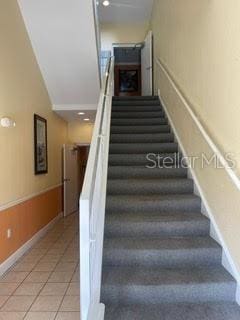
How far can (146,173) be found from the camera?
3826 mm

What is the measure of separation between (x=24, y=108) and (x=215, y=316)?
362 centimetres

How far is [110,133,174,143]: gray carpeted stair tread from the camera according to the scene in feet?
14.9

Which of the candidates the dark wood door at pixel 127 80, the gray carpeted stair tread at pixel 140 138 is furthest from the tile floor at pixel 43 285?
the dark wood door at pixel 127 80

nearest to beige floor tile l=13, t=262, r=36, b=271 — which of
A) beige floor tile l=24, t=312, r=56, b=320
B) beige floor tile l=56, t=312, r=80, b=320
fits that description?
beige floor tile l=24, t=312, r=56, b=320

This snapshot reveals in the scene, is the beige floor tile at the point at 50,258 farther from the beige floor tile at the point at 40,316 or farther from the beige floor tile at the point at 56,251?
the beige floor tile at the point at 40,316

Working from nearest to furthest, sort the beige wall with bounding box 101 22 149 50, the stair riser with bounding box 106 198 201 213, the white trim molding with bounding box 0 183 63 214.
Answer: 1. the stair riser with bounding box 106 198 201 213
2. the white trim molding with bounding box 0 183 63 214
3. the beige wall with bounding box 101 22 149 50

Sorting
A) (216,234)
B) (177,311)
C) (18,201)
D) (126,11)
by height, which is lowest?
(177,311)

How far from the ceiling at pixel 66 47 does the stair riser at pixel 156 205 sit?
2699 mm

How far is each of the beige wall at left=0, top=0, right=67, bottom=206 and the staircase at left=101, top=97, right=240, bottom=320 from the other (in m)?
1.31

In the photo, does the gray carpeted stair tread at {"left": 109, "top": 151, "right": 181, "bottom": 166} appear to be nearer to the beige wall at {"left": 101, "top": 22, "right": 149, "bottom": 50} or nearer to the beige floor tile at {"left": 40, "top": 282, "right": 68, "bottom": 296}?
the beige floor tile at {"left": 40, "top": 282, "right": 68, "bottom": 296}

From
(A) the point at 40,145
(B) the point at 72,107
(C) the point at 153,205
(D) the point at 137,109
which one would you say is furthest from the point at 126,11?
(C) the point at 153,205

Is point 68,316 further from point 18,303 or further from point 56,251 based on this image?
point 56,251

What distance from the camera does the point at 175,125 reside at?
14.8ft

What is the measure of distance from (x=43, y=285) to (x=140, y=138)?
2443 millimetres
